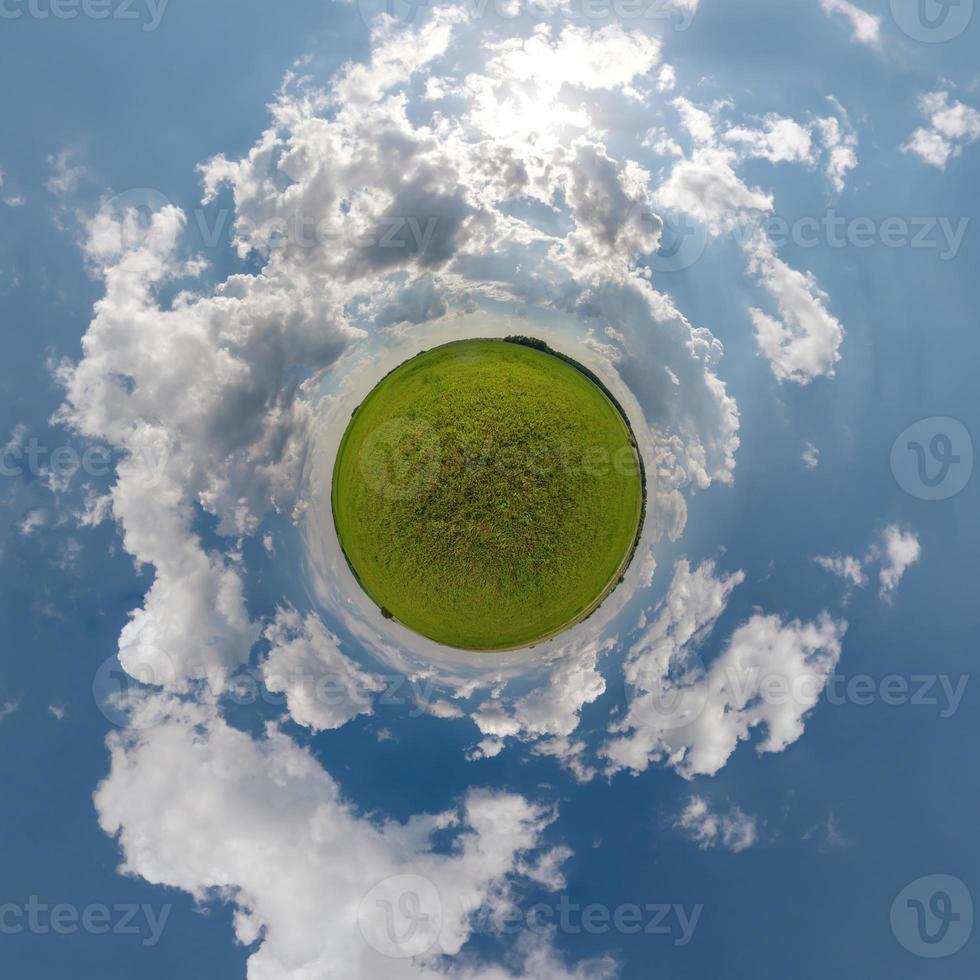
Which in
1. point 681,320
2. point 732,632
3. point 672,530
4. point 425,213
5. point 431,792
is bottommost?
point 431,792

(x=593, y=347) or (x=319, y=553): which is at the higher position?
(x=593, y=347)

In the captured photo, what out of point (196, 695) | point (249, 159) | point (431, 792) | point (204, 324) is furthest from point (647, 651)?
point (249, 159)

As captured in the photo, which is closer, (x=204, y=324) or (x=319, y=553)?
(x=204, y=324)

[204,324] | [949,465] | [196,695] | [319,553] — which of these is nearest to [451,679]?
[319,553]

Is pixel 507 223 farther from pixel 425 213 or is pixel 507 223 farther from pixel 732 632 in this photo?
pixel 732 632

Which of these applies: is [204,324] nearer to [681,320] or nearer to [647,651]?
[681,320]

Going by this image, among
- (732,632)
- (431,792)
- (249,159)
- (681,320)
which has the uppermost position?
(249,159)
